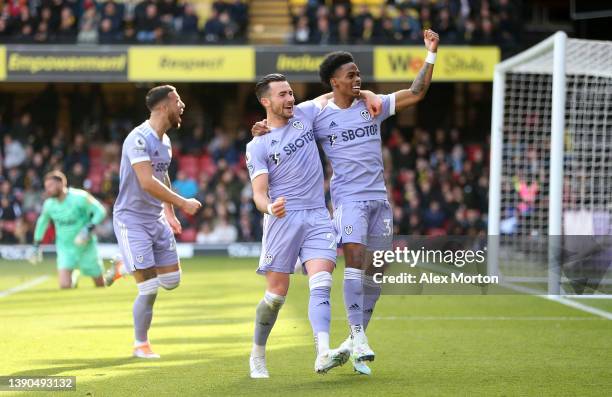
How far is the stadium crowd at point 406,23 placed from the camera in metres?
27.3

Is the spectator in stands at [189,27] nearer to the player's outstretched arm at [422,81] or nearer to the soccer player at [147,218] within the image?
the soccer player at [147,218]

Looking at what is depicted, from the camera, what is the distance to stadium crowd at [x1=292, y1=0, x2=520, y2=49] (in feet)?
89.5

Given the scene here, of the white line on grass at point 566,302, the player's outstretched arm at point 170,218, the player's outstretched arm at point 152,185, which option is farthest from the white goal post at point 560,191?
the player's outstretched arm at point 152,185

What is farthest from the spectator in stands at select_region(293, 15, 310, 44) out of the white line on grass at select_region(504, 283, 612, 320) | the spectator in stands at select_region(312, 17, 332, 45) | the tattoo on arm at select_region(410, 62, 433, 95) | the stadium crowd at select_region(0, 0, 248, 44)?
the tattoo on arm at select_region(410, 62, 433, 95)

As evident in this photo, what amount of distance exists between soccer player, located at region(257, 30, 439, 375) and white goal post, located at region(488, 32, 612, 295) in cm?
243

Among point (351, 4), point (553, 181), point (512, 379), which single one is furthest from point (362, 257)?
point (351, 4)

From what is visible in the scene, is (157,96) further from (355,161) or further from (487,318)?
(487,318)

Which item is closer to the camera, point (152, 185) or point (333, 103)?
point (333, 103)

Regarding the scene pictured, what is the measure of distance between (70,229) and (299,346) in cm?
787

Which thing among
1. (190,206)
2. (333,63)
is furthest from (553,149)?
(190,206)

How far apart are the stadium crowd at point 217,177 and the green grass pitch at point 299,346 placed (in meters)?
9.90

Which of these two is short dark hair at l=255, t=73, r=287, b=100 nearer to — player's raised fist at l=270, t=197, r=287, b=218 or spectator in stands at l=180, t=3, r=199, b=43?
player's raised fist at l=270, t=197, r=287, b=218

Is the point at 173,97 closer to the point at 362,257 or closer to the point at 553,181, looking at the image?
the point at 362,257

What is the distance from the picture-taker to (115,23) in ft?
89.9
